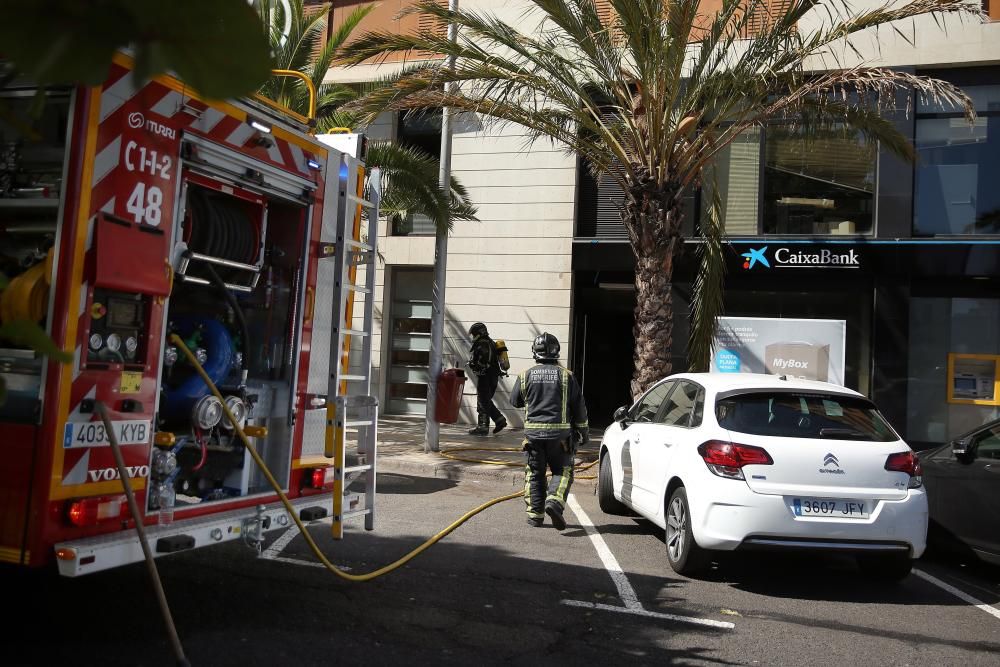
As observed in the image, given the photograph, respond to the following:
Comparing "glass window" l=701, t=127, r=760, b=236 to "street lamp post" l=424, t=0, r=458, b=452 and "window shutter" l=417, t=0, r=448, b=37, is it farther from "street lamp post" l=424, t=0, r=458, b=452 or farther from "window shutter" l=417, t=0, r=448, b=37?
"window shutter" l=417, t=0, r=448, b=37

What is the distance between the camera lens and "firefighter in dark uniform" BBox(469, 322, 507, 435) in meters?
13.9

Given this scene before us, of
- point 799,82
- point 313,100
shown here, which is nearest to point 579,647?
point 313,100

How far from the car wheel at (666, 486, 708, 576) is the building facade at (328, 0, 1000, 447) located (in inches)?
322

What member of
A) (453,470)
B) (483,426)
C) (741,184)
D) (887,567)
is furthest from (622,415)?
(741,184)

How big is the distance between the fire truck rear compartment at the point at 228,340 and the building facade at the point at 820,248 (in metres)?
9.21

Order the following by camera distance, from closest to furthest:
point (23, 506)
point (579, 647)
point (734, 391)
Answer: point (23, 506) < point (579, 647) < point (734, 391)

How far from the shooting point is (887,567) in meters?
6.32

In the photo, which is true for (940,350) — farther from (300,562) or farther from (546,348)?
(300,562)

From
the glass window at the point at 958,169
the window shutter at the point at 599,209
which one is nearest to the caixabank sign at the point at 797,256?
the glass window at the point at 958,169

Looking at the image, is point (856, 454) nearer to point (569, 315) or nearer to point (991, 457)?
point (991, 457)

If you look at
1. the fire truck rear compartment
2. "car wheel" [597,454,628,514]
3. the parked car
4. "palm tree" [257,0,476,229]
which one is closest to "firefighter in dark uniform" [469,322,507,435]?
"palm tree" [257,0,476,229]

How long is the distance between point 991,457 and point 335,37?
33.1 feet

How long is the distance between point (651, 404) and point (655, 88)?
4.11 metres

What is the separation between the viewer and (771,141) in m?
14.6
